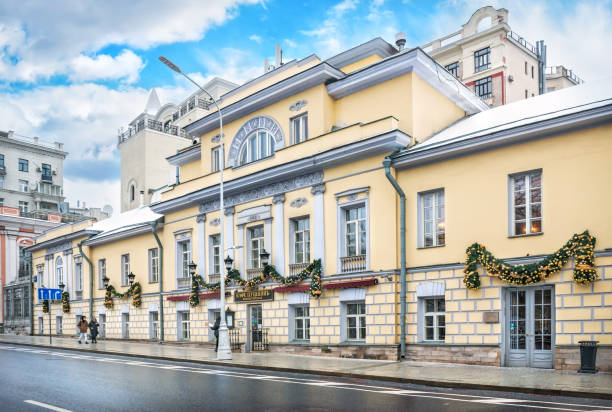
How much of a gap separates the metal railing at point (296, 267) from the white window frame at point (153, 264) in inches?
454

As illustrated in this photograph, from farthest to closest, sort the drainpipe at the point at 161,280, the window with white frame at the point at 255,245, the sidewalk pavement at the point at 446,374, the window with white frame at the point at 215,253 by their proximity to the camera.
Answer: the drainpipe at the point at 161,280
the window with white frame at the point at 215,253
the window with white frame at the point at 255,245
the sidewalk pavement at the point at 446,374

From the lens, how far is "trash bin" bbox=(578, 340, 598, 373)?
14.6 meters

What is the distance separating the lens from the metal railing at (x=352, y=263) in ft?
67.1

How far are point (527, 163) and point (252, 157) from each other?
12895mm

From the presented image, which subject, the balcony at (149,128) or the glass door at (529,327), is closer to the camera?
the glass door at (529,327)

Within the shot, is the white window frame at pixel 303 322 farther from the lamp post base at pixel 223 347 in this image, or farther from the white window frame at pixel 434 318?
the white window frame at pixel 434 318

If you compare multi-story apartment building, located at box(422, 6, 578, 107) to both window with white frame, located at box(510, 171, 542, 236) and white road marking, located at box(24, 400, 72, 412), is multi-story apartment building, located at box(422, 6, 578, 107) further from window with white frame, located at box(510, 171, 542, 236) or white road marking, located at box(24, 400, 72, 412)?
white road marking, located at box(24, 400, 72, 412)

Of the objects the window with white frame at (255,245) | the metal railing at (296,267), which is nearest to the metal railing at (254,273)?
the window with white frame at (255,245)

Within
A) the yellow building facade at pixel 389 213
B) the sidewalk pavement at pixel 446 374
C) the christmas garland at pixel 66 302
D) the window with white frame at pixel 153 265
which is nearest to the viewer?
the sidewalk pavement at pixel 446 374

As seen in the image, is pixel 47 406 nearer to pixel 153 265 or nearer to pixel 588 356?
pixel 588 356

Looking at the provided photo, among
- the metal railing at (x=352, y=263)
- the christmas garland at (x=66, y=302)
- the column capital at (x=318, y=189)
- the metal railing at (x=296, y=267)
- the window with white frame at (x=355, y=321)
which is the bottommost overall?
the christmas garland at (x=66, y=302)

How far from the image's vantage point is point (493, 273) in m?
16.8

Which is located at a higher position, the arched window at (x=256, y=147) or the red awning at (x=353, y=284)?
the arched window at (x=256, y=147)

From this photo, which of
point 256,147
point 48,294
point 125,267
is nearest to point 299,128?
point 256,147
